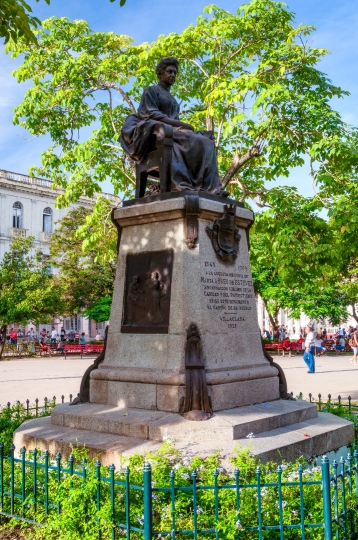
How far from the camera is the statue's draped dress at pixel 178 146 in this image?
692 cm

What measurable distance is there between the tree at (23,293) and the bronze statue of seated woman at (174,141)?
22.8 meters

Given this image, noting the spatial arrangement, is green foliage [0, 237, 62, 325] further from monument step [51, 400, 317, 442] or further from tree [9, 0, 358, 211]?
monument step [51, 400, 317, 442]

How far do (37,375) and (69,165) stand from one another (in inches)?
296

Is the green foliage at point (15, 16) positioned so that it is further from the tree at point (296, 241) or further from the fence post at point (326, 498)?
the tree at point (296, 241)

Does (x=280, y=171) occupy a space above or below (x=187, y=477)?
above

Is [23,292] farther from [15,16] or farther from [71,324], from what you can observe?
[15,16]

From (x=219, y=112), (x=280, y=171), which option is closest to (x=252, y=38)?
(x=219, y=112)

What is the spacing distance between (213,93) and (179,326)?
8269 mm

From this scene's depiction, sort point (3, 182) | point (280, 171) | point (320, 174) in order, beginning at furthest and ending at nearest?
point (3, 182)
point (280, 171)
point (320, 174)

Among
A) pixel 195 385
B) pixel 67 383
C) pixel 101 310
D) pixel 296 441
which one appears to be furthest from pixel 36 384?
pixel 101 310

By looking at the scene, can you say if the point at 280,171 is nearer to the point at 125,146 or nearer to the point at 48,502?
the point at 125,146

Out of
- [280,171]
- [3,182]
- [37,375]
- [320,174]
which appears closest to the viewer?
[320,174]

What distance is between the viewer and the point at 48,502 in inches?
184

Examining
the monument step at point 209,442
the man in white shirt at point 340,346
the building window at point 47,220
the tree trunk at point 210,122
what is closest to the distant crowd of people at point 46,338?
the building window at point 47,220
